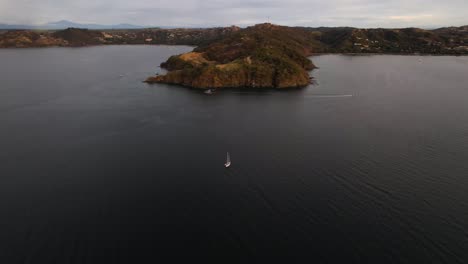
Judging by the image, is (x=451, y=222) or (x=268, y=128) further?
(x=268, y=128)

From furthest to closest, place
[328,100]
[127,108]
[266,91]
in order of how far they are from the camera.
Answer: [266,91], [328,100], [127,108]

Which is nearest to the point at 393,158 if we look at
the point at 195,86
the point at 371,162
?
the point at 371,162

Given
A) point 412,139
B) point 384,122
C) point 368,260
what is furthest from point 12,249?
point 384,122

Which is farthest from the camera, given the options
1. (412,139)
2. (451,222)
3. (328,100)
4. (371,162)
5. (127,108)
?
(328,100)

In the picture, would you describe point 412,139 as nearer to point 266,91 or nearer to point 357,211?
point 357,211

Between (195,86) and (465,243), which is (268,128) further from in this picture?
(195,86)

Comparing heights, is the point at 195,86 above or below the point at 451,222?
above
